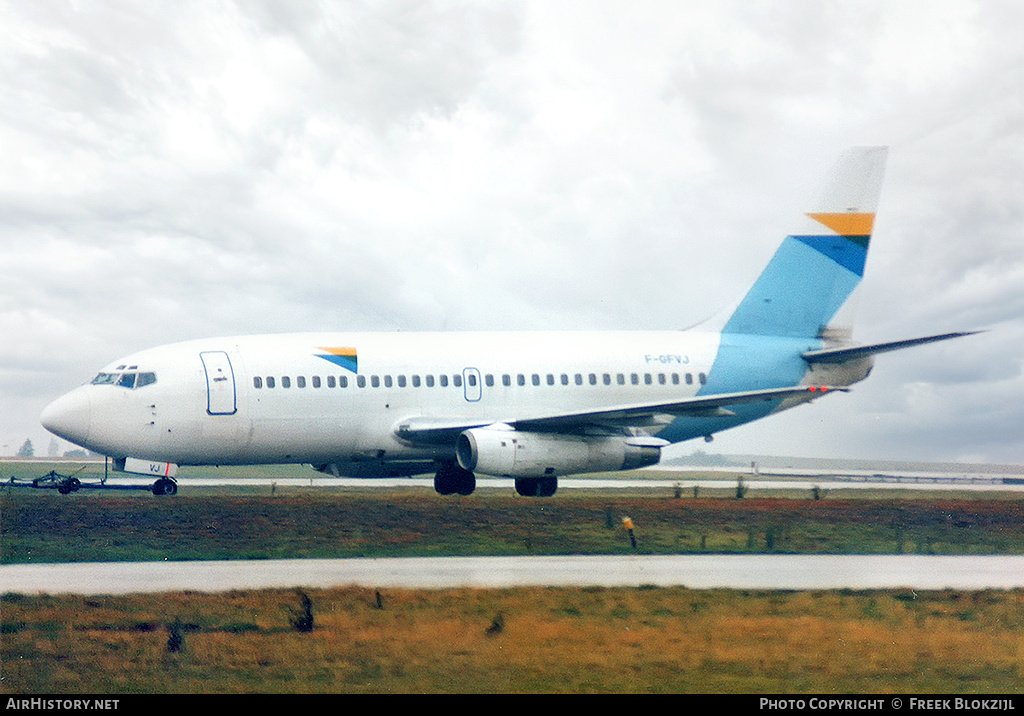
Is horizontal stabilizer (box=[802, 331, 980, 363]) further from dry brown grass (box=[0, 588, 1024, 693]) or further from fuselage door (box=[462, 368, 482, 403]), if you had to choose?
dry brown grass (box=[0, 588, 1024, 693])

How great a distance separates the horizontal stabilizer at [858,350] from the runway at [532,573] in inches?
462

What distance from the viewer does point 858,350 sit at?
1480 inches

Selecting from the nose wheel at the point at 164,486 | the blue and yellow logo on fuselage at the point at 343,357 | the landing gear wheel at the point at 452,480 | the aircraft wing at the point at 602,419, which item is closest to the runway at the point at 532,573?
the aircraft wing at the point at 602,419

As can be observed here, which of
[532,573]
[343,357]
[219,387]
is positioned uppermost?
[343,357]

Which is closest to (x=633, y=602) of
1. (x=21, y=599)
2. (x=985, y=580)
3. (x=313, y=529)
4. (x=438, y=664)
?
(x=438, y=664)

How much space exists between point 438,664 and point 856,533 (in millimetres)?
17195

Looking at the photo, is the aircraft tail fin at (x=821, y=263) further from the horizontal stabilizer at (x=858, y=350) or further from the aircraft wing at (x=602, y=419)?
the aircraft wing at (x=602, y=419)

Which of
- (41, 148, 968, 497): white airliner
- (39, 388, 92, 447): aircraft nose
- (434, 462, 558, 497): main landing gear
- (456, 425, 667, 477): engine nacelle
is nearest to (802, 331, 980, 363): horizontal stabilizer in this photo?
(41, 148, 968, 497): white airliner

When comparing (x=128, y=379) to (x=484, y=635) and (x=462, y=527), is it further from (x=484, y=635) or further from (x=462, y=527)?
(x=484, y=635)

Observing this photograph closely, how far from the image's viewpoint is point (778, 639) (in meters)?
14.7

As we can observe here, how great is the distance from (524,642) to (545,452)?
18.9 metres

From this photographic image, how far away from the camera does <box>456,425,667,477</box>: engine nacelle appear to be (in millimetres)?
32094

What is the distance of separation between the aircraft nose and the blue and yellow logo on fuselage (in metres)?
6.62

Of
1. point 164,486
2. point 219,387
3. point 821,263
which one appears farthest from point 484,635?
point 821,263
